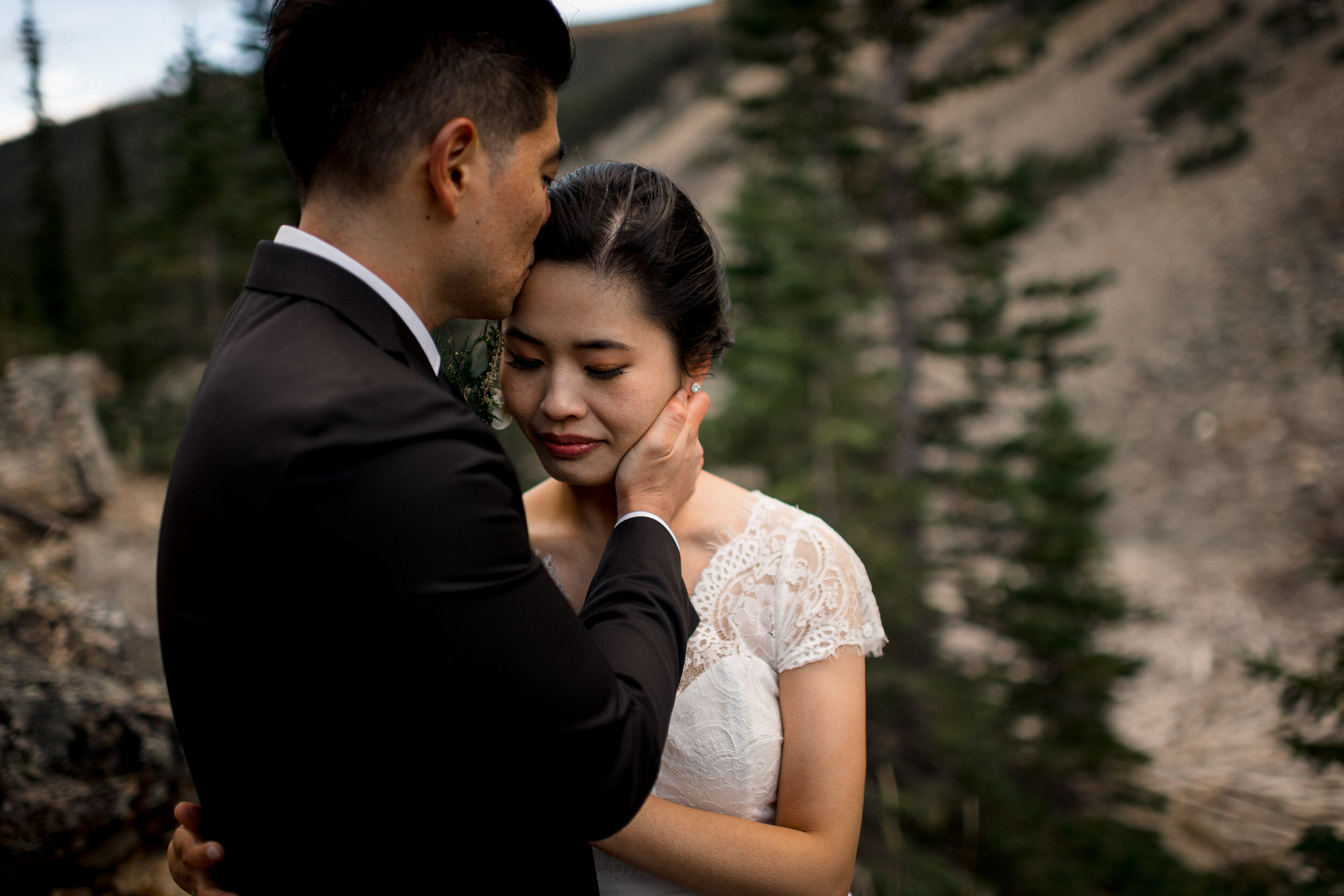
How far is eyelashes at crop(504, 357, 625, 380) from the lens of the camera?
201cm

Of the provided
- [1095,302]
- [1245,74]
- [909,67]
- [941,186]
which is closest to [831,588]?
[941,186]

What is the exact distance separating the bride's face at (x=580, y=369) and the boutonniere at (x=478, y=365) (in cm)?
4

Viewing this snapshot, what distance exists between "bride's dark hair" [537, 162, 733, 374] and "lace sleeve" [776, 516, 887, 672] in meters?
0.58

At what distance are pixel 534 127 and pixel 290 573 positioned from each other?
3.13 ft

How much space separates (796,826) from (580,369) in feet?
3.95

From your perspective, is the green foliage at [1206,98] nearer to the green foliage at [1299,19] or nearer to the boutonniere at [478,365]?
the green foliage at [1299,19]

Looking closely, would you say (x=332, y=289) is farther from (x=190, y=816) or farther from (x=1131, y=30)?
(x=1131, y=30)

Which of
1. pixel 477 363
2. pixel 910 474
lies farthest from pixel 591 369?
pixel 910 474

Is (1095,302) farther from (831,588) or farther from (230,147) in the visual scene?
(831,588)

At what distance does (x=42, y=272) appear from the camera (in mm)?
6734

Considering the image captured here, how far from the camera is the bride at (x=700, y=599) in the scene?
1854 millimetres

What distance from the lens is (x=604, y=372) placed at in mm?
2010

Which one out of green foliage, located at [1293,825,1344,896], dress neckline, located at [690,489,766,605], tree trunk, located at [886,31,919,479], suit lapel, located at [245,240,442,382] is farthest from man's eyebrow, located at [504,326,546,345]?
tree trunk, located at [886,31,919,479]

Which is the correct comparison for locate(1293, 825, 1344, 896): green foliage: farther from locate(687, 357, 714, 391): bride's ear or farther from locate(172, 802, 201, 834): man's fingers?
locate(172, 802, 201, 834): man's fingers
